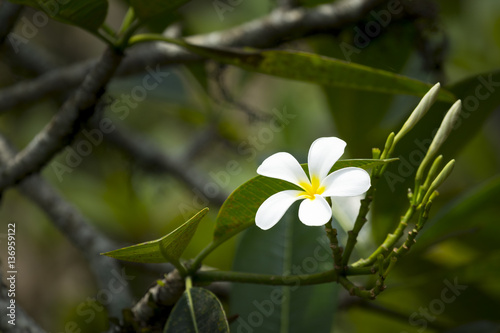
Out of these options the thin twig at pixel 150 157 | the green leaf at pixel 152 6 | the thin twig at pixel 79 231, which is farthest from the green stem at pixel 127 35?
the thin twig at pixel 150 157

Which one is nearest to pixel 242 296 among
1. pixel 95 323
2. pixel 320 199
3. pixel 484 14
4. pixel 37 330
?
pixel 37 330

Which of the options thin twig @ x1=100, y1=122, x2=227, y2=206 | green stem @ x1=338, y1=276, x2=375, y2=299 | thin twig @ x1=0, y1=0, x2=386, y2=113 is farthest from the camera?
thin twig @ x1=100, y1=122, x2=227, y2=206

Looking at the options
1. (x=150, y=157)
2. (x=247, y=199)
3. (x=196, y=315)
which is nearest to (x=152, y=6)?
A: (x=247, y=199)

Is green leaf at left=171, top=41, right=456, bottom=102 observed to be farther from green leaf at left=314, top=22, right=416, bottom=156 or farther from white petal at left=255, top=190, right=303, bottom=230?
green leaf at left=314, top=22, right=416, bottom=156

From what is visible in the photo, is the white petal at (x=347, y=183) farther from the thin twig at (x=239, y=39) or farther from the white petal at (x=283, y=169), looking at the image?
the thin twig at (x=239, y=39)

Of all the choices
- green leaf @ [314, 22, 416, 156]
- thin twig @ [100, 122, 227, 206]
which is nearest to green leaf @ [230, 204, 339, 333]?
green leaf @ [314, 22, 416, 156]

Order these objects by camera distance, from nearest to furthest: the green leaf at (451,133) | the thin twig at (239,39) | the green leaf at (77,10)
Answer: the green leaf at (77,10) < the green leaf at (451,133) < the thin twig at (239,39)

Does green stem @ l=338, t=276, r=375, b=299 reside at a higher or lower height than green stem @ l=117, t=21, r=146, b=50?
lower
